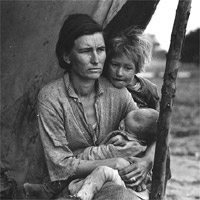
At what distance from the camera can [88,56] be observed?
12.5 feet

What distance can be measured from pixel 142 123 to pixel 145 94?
2.52ft

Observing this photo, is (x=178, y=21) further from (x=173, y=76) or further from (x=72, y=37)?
(x=72, y=37)

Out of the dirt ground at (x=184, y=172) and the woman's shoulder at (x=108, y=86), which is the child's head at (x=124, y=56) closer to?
the woman's shoulder at (x=108, y=86)

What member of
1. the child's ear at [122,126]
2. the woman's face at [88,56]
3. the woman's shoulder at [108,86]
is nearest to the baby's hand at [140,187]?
the child's ear at [122,126]

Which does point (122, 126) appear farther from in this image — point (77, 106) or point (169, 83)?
point (169, 83)

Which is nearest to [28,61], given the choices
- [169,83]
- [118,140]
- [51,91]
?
[51,91]

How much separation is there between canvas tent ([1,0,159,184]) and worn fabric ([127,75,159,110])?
0.56 meters

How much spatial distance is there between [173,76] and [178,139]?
6781 millimetres

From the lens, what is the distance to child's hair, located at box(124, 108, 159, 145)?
3.80m

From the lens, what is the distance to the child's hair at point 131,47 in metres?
4.09

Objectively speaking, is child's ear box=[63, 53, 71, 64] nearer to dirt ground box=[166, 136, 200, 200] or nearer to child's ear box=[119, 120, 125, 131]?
child's ear box=[119, 120, 125, 131]

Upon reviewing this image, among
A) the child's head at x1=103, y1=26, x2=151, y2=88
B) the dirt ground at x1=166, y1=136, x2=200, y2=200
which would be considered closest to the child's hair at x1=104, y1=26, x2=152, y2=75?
the child's head at x1=103, y1=26, x2=151, y2=88

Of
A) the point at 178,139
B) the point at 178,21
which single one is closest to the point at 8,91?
the point at 178,21

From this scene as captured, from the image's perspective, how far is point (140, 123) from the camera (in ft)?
12.5
